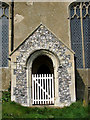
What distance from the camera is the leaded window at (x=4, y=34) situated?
40.4 feet

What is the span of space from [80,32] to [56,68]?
4878 mm

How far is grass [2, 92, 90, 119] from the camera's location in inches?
271

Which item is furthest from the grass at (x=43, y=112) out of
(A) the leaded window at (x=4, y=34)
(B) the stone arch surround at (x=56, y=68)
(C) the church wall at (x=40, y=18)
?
(C) the church wall at (x=40, y=18)

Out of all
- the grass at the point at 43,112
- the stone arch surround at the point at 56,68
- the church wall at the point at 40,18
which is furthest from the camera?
the church wall at the point at 40,18

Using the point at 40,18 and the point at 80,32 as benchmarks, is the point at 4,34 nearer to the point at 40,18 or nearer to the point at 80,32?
the point at 40,18

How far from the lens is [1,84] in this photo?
11734mm

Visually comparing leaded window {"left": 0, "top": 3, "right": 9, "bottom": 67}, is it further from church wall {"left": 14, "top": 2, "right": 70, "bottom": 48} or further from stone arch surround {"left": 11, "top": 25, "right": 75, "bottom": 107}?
stone arch surround {"left": 11, "top": 25, "right": 75, "bottom": 107}

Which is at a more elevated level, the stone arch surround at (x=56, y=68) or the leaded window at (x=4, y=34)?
the leaded window at (x=4, y=34)

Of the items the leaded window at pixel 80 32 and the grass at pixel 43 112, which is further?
the leaded window at pixel 80 32

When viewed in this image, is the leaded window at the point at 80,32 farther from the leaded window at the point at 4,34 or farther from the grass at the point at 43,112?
the leaded window at the point at 4,34

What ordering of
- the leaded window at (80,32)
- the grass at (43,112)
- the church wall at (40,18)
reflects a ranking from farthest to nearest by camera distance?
1. the church wall at (40,18)
2. the leaded window at (80,32)
3. the grass at (43,112)

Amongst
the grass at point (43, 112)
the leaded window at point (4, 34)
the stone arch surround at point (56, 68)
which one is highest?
the leaded window at point (4, 34)

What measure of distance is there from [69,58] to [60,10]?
18.0ft

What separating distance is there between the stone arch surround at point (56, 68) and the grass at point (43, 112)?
0.56 m
